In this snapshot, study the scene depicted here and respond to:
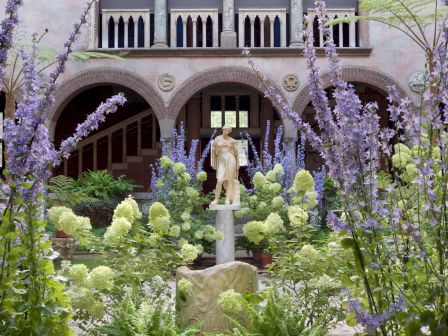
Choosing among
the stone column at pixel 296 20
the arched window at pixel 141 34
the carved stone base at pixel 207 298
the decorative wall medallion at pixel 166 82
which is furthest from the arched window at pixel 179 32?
→ the carved stone base at pixel 207 298

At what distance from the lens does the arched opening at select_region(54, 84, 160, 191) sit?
18281 millimetres

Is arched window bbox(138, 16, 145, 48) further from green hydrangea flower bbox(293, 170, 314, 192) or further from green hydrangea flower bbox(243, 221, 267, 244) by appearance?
green hydrangea flower bbox(293, 170, 314, 192)

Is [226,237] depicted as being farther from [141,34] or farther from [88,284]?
[141,34]

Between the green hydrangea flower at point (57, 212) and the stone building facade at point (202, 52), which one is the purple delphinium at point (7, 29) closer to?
the green hydrangea flower at point (57, 212)

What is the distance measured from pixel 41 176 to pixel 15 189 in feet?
0.41

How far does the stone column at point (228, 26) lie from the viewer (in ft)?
50.4

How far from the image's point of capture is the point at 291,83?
50.5ft

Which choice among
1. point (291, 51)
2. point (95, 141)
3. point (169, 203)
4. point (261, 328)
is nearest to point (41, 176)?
point (261, 328)

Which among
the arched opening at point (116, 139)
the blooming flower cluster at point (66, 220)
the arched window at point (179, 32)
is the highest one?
the arched window at point (179, 32)

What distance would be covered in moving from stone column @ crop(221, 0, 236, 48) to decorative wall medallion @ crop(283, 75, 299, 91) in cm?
154

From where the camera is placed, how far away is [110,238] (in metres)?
4.10

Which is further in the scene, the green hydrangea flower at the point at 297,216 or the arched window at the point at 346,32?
the arched window at the point at 346,32

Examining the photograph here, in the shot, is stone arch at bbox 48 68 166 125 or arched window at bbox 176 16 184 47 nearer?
stone arch at bbox 48 68 166 125

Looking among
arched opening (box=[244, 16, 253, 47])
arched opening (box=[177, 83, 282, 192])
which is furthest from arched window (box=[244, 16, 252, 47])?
arched opening (box=[177, 83, 282, 192])
